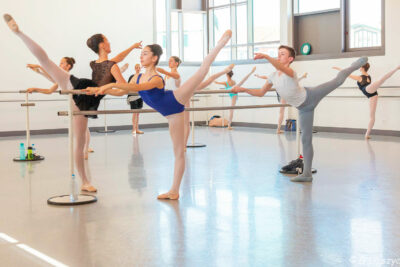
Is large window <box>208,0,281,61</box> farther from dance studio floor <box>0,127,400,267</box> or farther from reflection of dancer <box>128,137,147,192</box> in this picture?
dance studio floor <box>0,127,400,267</box>

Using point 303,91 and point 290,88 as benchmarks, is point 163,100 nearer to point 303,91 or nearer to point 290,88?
point 290,88

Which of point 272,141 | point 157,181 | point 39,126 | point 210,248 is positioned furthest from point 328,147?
point 39,126

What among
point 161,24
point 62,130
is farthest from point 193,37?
point 62,130

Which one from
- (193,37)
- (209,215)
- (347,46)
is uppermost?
(193,37)

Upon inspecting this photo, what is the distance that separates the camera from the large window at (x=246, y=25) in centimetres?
1329

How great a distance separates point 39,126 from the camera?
40.7 feet

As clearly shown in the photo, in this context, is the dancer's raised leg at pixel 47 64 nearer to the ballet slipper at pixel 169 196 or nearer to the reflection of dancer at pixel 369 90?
the ballet slipper at pixel 169 196

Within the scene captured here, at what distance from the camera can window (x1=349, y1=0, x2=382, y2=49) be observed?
36.6 ft

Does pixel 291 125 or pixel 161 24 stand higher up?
pixel 161 24

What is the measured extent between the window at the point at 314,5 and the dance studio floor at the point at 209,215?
17.5 feet

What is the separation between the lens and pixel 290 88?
5.29 m

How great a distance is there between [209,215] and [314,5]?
9.32 m

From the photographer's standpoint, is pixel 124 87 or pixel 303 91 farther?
pixel 303 91

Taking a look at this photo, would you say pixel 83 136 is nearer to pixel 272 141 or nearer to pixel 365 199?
pixel 365 199
